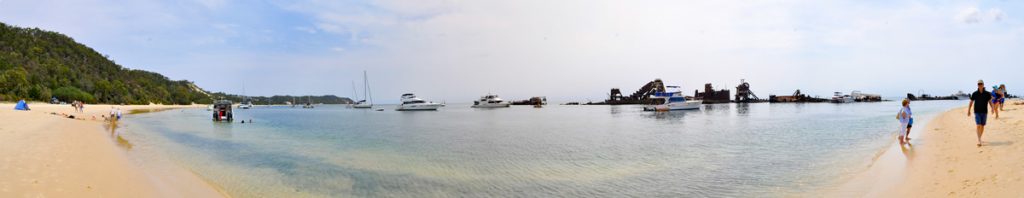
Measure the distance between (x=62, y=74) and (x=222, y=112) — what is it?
9091cm

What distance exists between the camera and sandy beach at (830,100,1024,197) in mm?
7926

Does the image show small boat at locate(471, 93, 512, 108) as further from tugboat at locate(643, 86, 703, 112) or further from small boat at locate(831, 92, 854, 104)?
small boat at locate(831, 92, 854, 104)

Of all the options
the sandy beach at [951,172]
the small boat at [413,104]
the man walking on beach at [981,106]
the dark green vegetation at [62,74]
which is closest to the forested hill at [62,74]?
A: the dark green vegetation at [62,74]

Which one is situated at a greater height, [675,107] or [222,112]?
[222,112]

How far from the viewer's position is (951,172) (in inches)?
383

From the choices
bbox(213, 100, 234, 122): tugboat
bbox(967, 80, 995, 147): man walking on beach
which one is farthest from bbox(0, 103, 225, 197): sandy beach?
bbox(213, 100, 234, 122): tugboat

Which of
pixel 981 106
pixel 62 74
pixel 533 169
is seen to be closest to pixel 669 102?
pixel 981 106

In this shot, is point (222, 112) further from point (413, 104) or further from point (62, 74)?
point (62, 74)

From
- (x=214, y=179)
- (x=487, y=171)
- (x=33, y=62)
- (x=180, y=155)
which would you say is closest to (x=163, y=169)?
(x=214, y=179)

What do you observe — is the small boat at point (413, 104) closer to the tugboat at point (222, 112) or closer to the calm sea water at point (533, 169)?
the tugboat at point (222, 112)

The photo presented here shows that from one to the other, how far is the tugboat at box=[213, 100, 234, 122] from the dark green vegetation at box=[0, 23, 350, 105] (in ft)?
172

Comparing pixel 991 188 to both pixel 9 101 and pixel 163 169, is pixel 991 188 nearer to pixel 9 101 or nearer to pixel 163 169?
pixel 163 169

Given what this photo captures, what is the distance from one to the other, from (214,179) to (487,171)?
7213 millimetres

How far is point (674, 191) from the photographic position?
33.3 ft
